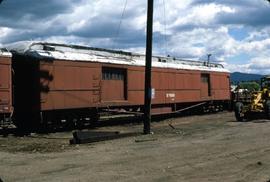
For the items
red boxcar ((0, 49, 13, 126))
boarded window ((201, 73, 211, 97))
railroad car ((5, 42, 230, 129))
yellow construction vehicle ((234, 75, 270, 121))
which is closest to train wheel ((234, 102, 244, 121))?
yellow construction vehicle ((234, 75, 270, 121))

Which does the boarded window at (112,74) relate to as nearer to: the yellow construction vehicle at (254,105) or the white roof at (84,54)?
the white roof at (84,54)

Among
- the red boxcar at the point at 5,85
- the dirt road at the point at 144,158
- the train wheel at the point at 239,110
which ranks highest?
the red boxcar at the point at 5,85

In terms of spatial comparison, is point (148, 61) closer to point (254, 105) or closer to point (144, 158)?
point (144, 158)

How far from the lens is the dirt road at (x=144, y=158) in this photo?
1063 centimetres

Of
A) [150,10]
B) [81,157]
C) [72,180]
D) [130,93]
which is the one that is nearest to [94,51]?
[130,93]

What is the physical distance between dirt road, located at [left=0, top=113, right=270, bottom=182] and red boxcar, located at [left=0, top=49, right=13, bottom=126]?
1.13m

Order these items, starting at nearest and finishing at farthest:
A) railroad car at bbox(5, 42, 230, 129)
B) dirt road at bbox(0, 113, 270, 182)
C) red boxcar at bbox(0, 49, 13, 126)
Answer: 1. dirt road at bbox(0, 113, 270, 182)
2. red boxcar at bbox(0, 49, 13, 126)
3. railroad car at bbox(5, 42, 230, 129)

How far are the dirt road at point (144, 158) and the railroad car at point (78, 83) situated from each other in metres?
2.31

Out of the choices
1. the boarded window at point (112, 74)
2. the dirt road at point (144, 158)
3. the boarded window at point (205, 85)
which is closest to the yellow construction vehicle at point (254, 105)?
the boarded window at point (205, 85)

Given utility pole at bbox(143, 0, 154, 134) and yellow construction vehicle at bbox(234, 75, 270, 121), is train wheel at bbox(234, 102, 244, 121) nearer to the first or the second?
yellow construction vehicle at bbox(234, 75, 270, 121)

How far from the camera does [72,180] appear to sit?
10.2m

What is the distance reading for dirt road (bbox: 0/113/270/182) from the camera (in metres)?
10.6

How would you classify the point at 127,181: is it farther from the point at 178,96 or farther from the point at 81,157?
the point at 178,96

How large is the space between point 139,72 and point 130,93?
1.43 metres
